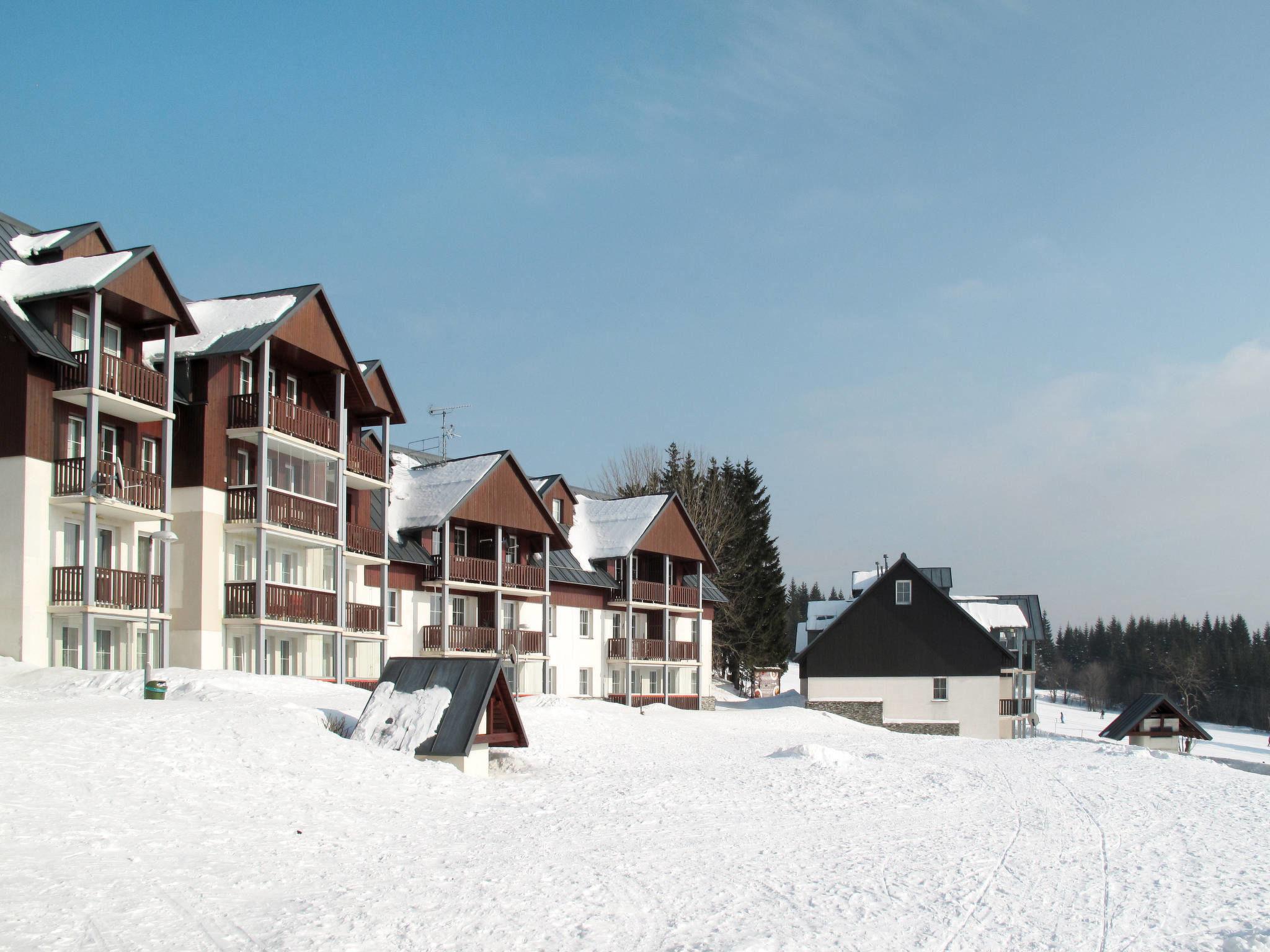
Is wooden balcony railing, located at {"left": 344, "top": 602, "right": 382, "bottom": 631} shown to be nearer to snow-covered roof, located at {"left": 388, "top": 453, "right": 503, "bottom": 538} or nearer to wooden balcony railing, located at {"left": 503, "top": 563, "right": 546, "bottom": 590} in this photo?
snow-covered roof, located at {"left": 388, "top": 453, "right": 503, "bottom": 538}

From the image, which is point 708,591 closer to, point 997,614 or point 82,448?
point 997,614

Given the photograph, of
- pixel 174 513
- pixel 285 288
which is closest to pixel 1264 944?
pixel 174 513

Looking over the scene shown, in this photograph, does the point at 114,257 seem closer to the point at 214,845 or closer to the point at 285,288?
the point at 285,288

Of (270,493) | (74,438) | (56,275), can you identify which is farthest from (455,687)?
(56,275)

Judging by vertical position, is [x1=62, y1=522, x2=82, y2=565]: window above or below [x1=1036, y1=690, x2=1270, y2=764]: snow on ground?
above

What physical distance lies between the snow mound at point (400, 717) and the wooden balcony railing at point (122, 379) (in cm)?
1132

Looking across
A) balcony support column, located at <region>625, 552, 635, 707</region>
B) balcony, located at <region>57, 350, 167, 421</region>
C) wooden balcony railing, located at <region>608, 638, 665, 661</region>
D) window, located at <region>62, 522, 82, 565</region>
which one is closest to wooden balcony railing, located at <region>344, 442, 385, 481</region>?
balcony, located at <region>57, 350, 167, 421</region>

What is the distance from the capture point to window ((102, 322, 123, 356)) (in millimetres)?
29484

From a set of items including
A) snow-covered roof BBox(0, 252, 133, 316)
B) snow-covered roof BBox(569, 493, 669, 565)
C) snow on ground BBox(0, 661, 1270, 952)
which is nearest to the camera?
snow on ground BBox(0, 661, 1270, 952)

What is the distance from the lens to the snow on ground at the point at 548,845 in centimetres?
1074

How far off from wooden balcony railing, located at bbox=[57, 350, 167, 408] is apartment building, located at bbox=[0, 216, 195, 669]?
0.03 metres

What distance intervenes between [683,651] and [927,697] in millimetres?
10873

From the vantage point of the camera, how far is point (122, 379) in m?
28.6

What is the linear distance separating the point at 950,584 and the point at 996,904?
183ft
